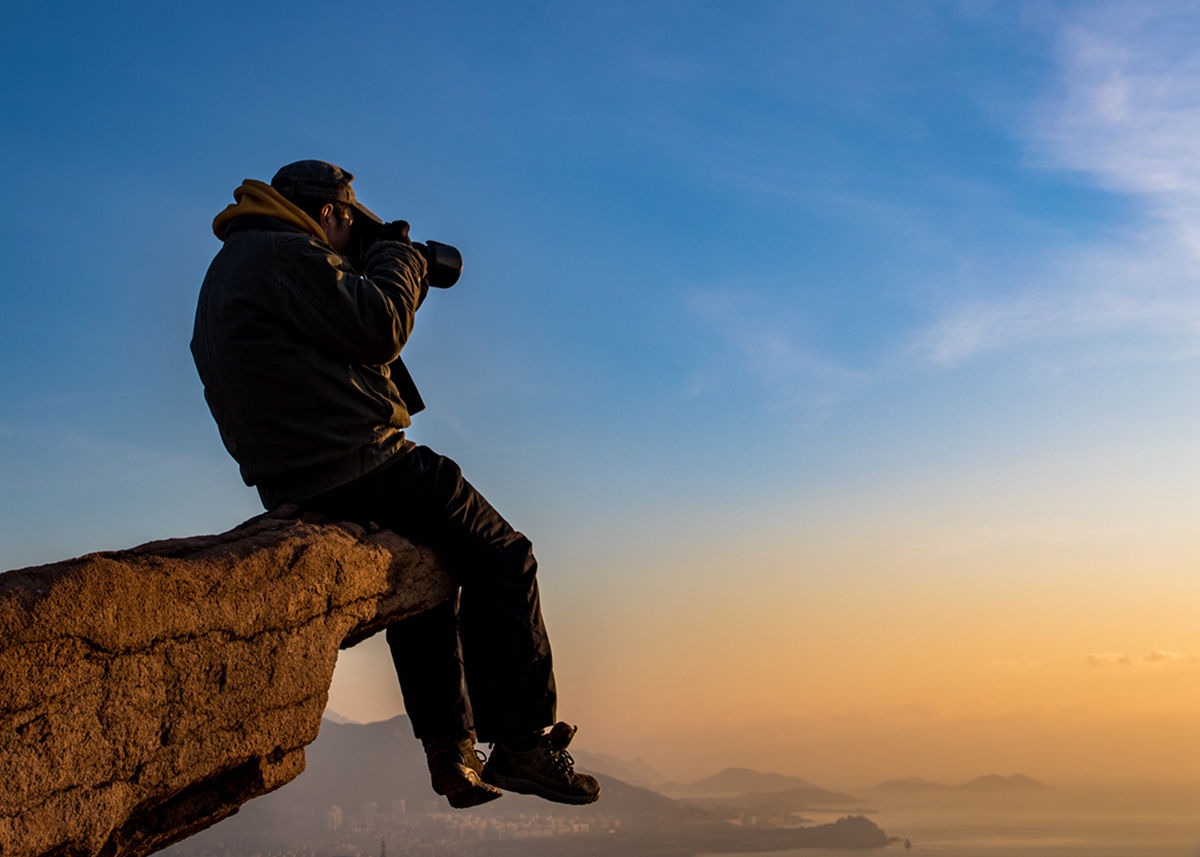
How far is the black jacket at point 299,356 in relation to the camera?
480 centimetres

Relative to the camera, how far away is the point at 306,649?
466 cm

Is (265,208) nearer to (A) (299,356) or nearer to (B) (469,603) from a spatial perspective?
(A) (299,356)

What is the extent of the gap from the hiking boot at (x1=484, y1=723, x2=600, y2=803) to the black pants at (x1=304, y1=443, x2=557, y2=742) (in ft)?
0.35

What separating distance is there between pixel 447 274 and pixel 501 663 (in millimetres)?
1935

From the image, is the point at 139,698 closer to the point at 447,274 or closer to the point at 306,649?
the point at 306,649

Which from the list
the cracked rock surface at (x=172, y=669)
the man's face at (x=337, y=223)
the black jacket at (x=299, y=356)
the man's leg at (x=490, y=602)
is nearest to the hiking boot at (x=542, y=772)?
the man's leg at (x=490, y=602)

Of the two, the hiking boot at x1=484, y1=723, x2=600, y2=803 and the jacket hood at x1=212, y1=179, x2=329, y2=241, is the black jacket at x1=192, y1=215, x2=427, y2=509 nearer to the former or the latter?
the jacket hood at x1=212, y1=179, x2=329, y2=241

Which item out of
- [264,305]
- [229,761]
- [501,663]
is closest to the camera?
[229,761]

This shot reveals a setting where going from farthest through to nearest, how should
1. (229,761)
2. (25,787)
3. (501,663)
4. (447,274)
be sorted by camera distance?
(447,274) < (501,663) < (229,761) < (25,787)

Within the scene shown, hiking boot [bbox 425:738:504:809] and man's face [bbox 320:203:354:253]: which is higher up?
man's face [bbox 320:203:354:253]

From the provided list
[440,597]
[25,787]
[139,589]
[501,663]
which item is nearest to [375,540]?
[440,597]

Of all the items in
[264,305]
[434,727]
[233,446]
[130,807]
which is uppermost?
[264,305]

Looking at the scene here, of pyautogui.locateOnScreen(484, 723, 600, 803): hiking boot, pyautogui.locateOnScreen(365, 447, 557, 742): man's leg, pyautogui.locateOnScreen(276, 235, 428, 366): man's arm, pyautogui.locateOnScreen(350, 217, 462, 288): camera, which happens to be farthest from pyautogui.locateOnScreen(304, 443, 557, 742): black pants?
pyautogui.locateOnScreen(350, 217, 462, 288): camera

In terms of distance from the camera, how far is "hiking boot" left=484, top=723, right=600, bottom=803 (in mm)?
5211
